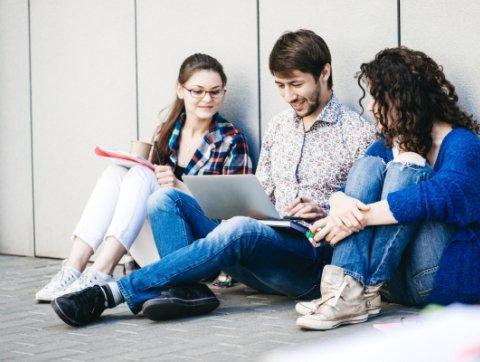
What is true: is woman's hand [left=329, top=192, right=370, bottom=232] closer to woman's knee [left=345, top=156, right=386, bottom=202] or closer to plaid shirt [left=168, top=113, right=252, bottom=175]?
woman's knee [left=345, top=156, right=386, bottom=202]

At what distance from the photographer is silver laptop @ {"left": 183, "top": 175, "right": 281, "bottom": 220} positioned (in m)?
3.32

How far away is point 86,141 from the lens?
5781 mm

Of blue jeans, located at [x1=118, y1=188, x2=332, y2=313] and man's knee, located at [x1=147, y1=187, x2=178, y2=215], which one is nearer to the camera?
blue jeans, located at [x1=118, y1=188, x2=332, y2=313]

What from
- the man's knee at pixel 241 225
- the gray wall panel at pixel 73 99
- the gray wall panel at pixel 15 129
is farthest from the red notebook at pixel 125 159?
the gray wall panel at pixel 15 129

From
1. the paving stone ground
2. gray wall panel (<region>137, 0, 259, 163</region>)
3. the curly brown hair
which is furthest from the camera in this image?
gray wall panel (<region>137, 0, 259, 163</region>)

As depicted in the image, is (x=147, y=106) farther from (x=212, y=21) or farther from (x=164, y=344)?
(x=164, y=344)

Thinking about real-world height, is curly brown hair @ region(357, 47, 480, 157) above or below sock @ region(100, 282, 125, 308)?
above

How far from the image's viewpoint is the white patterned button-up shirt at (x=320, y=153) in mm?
3732

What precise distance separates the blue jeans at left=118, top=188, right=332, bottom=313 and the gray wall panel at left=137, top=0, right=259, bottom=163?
1190mm

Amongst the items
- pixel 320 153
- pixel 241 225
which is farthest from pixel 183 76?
pixel 241 225

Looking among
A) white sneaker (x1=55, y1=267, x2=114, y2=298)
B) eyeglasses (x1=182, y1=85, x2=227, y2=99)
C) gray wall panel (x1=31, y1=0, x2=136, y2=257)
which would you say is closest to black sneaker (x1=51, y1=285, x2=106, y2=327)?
white sneaker (x1=55, y1=267, x2=114, y2=298)

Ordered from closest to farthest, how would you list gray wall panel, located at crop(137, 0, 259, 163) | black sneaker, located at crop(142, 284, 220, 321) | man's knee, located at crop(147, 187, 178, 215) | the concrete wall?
black sneaker, located at crop(142, 284, 220, 321)
man's knee, located at crop(147, 187, 178, 215)
the concrete wall
gray wall panel, located at crop(137, 0, 259, 163)

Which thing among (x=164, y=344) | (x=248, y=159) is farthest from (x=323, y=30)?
(x=164, y=344)

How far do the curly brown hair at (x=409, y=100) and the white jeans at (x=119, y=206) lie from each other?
4.58 ft
